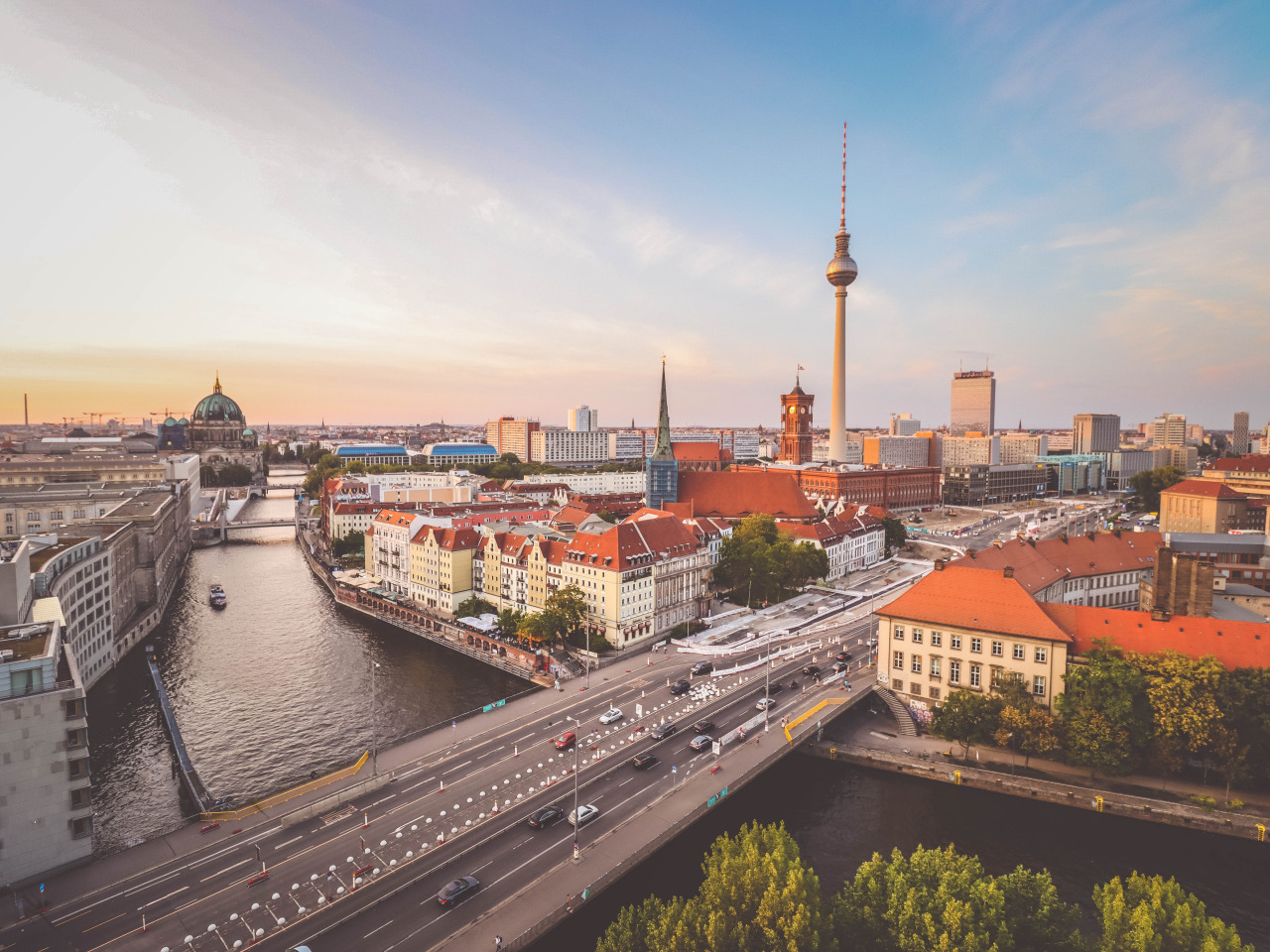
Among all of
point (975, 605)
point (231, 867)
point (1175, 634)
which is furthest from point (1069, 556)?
point (231, 867)

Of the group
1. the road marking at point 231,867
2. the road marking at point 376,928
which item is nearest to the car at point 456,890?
the road marking at point 376,928

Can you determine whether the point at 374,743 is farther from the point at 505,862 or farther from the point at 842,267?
the point at 842,267

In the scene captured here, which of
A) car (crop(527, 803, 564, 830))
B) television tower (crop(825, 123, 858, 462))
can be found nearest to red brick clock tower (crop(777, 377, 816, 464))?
television tower (crop(825, 123, 858, 462))

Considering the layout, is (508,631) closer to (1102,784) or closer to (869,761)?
(869,761)

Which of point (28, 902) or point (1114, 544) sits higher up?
point (1114, 544)

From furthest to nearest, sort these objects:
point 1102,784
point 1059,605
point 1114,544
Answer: point 1114,544 → point 1059,605 → point 1102,784

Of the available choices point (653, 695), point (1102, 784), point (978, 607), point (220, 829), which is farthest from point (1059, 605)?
point (220, 829)

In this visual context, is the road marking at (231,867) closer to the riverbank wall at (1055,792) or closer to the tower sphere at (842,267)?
the riverbank wall at (1055,792)
